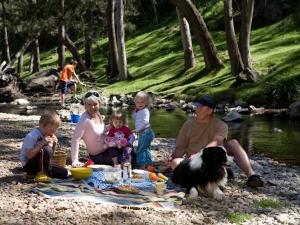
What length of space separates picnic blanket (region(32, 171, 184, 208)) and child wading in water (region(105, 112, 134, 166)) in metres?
1.16

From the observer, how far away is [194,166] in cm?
734

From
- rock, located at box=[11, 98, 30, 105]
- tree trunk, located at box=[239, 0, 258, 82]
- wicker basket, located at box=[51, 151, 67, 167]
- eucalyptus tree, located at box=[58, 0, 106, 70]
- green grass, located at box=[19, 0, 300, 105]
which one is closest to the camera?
wicker basket, located at box=[51, 151, 67, 167]

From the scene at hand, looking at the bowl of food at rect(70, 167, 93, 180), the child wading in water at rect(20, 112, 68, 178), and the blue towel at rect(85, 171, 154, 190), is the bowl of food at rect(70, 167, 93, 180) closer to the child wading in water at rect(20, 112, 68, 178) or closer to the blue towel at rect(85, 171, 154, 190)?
the blue towel at rect(85, 171, 154, 190)

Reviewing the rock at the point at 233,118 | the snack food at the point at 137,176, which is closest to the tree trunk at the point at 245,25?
the rock at the point at 233,118

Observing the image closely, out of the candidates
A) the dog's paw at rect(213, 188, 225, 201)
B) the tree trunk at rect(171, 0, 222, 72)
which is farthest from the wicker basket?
the tree trunk at rect(171, 0, 222, 72)

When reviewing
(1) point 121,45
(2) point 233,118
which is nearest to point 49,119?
(2) point 233,118

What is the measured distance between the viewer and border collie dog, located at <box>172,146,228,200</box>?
7.07 m

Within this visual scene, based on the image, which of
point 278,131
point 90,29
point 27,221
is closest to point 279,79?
point 278,131

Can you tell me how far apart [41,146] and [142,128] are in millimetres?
2124

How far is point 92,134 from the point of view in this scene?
29.2 ft

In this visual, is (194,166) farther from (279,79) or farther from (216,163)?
(279,79)

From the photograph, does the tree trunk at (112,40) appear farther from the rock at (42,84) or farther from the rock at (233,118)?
the rock at (233,118)

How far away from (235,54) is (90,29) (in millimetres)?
17653

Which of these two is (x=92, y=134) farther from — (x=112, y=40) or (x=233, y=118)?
(x=112, y=40)
